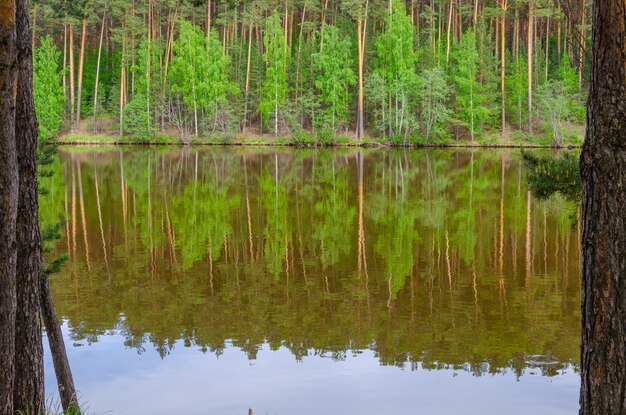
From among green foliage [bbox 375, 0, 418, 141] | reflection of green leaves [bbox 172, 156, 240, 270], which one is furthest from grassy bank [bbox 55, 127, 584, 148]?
reflection of green leaves [bbox 172, 156, 240, 270]

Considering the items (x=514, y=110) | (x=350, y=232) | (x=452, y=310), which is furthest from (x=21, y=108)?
(x=514, y=110)

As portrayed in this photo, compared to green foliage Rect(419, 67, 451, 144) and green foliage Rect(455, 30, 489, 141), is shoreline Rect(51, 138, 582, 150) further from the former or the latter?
green foliage Rect(455, 30, 489, 141)

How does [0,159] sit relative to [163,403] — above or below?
above

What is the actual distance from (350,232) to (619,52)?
16.0 metres

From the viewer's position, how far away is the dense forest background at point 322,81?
195 feet

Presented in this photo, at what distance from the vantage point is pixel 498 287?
1442 centimetres

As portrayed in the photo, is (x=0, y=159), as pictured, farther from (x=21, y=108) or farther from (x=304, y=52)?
(x=304, y=52)

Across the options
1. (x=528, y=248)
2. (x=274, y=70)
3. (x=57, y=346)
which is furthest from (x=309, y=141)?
(x=57, y=346)

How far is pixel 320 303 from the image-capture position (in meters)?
13.3

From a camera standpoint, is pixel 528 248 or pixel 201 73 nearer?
pixel 528 248

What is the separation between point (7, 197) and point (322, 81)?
190 ft

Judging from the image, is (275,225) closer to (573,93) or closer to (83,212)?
(83,212)

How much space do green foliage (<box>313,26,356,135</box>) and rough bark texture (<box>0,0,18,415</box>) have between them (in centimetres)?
5663

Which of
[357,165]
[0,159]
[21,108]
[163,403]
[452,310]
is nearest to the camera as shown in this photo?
[0,159]
